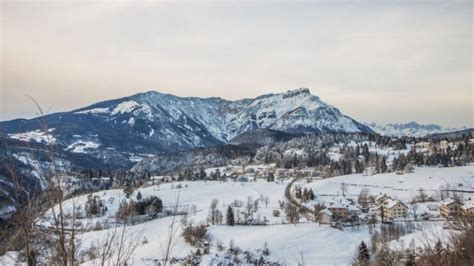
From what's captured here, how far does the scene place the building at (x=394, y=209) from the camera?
4988 cm

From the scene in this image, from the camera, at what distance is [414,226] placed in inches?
1688

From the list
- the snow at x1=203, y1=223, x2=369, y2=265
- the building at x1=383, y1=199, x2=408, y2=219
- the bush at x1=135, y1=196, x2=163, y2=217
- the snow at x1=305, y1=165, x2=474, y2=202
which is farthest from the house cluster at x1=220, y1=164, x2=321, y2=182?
the snow at x1=203, y1=223, x2=369, y2=265

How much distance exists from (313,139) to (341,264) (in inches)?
4181

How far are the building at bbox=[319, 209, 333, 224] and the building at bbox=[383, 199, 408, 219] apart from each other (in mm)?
7690

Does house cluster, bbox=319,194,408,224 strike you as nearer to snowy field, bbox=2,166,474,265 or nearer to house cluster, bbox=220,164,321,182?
snowy field, bbox=2,166,474,265

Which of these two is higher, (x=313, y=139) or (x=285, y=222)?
(x=313, y=139)

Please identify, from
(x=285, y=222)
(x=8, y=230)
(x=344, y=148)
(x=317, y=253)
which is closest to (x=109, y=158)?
(x=344, y=148)

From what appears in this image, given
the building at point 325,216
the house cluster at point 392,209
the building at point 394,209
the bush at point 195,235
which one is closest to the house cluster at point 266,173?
the house cluster at point 392,209

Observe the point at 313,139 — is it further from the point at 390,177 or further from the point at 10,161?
the point at 10,161

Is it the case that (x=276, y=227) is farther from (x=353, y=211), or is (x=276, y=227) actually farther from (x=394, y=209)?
(x=394, y=209)

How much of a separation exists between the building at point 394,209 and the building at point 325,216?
7690 mm

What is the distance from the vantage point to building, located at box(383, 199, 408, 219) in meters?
49.9

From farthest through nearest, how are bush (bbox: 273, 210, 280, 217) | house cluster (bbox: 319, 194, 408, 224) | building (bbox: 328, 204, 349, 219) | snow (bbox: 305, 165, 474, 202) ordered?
snow (bbox: 305, 165, 474, 202)
bush (bbox: 273, 210, 280, 217)
building (bbox: 328, 204, 349, 219)
house cluster (bbox: 319, 194, 408, 224)

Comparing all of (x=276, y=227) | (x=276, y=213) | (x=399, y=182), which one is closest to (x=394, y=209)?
(x=276, y=213)
